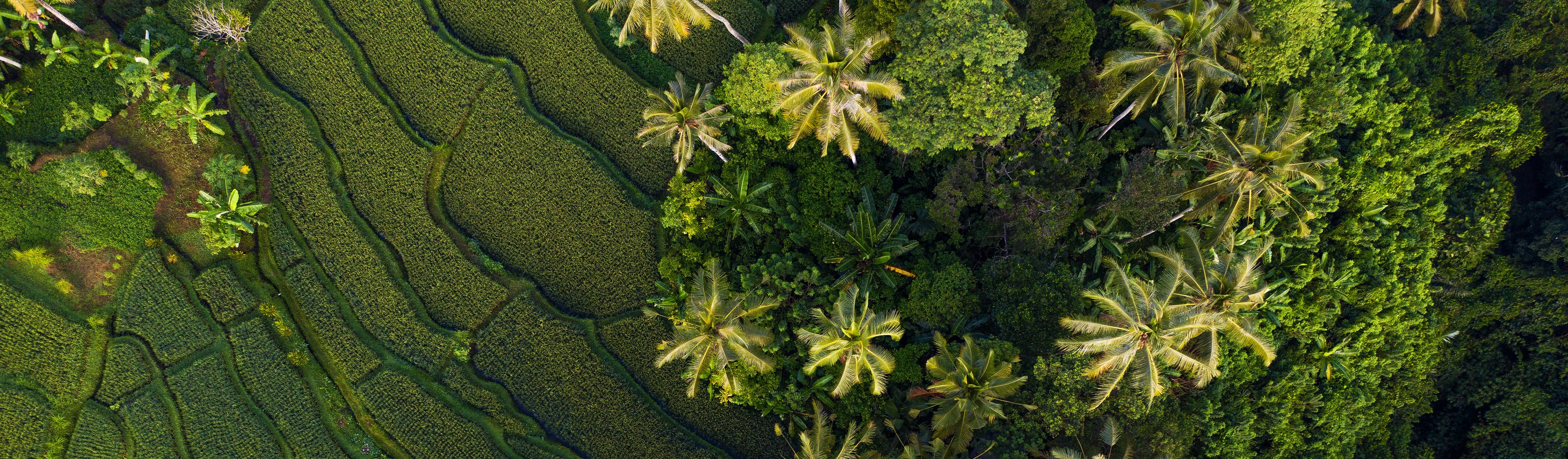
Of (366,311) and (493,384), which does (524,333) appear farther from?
(366,311)

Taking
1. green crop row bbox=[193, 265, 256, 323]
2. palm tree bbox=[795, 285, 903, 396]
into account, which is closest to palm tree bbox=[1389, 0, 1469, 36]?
palm tree bbox=[795, 285, 903, 396]

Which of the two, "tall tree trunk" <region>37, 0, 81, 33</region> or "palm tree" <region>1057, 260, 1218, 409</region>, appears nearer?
"palm tree" <region>1057, 260, 1218, 409</region>

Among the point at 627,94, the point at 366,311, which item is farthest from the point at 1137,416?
the point at 366,311

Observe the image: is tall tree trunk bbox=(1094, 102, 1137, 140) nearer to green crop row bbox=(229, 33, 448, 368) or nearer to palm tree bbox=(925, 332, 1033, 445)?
palm tree bbox=(925, 332, 1033, 445)

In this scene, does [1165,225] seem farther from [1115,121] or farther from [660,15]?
[660,15]

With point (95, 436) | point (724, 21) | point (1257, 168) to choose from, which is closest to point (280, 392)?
point (95, 436)
